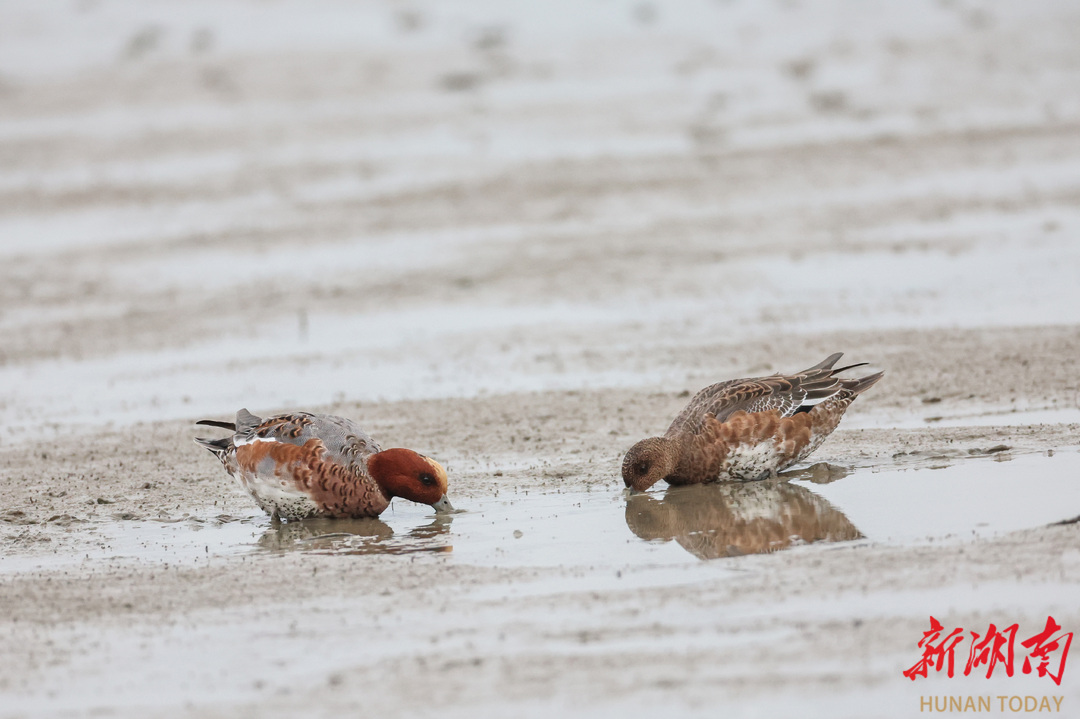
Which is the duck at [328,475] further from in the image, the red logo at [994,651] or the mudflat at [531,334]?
the red logo at [994,651]

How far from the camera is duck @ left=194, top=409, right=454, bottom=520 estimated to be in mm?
7945

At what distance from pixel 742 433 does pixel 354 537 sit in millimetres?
2390

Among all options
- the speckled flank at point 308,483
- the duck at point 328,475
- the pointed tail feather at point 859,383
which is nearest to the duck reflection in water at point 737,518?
the pointed tail feather at point 859,383

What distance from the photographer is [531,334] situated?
12.9 meters

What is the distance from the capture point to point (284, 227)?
1759 cm

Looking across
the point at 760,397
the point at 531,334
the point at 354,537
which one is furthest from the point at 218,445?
the point at 531,334

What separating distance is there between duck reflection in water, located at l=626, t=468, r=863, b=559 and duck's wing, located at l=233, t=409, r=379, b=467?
1.63 meters

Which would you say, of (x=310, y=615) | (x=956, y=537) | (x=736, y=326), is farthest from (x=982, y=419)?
(x=310, y=615)

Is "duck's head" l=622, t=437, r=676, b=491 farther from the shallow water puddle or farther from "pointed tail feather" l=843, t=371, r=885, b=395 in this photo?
"pointed tail feather" l=843, t=371, r=885, b=395

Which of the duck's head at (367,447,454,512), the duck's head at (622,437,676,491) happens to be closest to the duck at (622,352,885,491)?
the duck's head at (622,437,676,491)

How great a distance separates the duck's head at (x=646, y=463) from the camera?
8.17 meters

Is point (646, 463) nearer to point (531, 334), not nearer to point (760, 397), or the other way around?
point (760, 397)

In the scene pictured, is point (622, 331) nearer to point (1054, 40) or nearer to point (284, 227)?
point (284, 227)

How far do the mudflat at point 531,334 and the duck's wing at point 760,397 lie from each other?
0.46 meters
